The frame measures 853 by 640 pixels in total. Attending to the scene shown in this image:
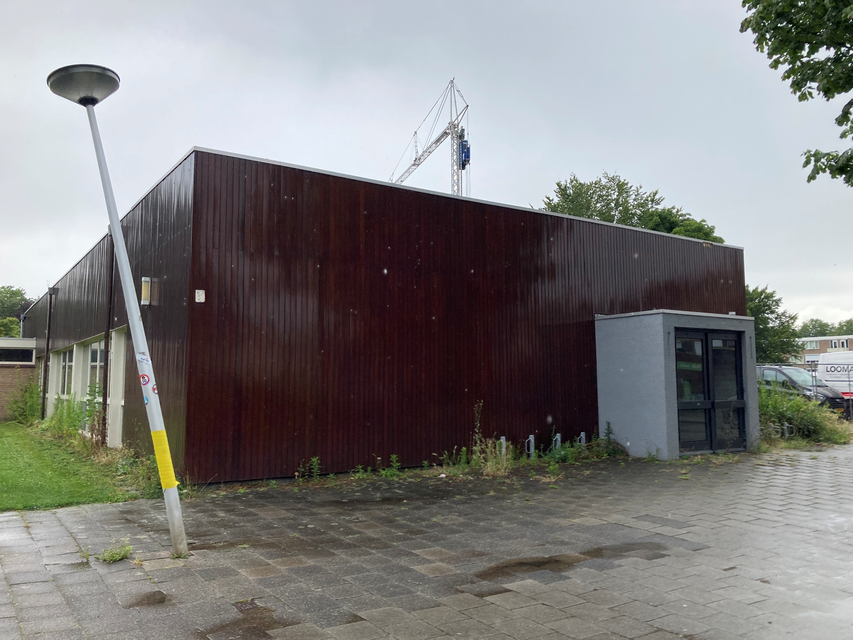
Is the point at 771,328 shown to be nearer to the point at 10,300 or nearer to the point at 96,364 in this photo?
the point at 96,364

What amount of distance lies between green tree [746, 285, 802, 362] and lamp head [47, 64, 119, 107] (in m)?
32.8

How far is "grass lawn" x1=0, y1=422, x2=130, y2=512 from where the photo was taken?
6953 mm

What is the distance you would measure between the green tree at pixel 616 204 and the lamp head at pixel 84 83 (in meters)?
33.9

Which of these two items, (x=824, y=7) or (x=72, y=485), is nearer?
(x=824, y=7)

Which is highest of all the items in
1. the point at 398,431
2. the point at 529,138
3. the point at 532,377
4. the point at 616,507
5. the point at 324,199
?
the point at 529,138

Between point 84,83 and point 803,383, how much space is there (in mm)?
19205

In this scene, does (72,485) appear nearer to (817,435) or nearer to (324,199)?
(324,199)

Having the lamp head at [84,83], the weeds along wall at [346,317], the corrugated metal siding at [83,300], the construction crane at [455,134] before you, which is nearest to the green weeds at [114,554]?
the weeds along wall at [346,317]

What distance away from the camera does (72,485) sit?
7.95m

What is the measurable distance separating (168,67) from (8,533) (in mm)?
6404

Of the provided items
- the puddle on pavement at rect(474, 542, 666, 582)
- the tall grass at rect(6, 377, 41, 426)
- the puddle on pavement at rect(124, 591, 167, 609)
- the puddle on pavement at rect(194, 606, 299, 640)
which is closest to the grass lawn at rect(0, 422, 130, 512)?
the puddle on pavement at rect(124, 591, 167, 609)

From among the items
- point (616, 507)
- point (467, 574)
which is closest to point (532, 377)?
point (616, 507)

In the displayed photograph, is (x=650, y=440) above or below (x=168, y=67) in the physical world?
below

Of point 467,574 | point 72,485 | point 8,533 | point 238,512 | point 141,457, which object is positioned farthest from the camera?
point 141,457
